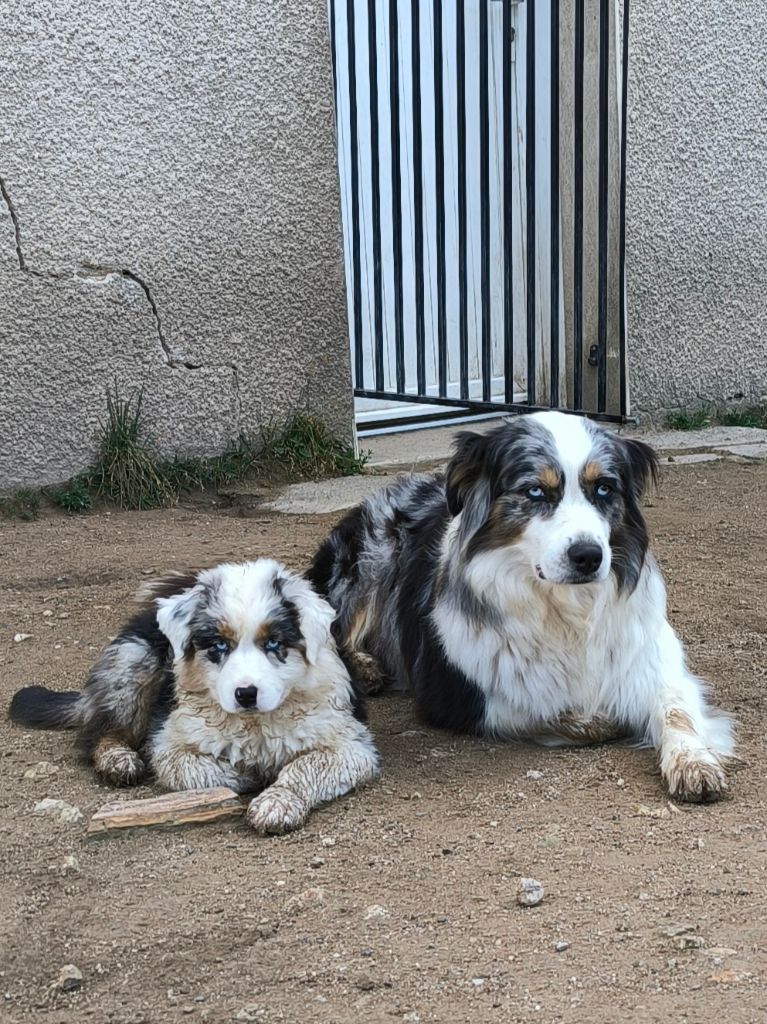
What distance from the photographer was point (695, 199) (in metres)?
8.91

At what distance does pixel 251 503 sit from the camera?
737 cm

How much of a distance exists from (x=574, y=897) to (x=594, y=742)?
1.17m

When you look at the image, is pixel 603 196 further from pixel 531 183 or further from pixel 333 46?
pixel 333 46

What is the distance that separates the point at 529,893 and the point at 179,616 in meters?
1.35

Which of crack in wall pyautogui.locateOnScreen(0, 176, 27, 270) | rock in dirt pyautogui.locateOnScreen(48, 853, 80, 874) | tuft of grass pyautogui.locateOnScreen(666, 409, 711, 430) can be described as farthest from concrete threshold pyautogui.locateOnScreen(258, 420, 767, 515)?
rock in dirt pyautogui.locateOnScreen(48, 853, 80, 874)

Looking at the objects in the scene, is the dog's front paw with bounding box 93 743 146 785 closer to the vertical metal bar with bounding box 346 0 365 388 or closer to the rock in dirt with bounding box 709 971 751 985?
the rock in dirt with bounding box 709 971 751 985

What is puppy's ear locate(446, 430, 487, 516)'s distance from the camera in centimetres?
415

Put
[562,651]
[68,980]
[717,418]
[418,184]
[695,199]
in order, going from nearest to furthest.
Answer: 1. [68,980]
2. [562,651]
3. [418,184]
4. [695,199]
5. [717,418]

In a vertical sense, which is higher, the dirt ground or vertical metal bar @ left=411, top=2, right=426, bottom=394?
vertical metal bar @ left=411, top=2, right=426, bottom=394

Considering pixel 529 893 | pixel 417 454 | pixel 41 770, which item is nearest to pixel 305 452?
pixel 417 454

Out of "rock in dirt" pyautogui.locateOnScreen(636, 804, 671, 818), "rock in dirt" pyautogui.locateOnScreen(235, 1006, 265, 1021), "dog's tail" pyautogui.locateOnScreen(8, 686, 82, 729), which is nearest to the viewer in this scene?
"rock in dirt" pyautogui.locateOnScreen(235, 1006, 265, 1021)

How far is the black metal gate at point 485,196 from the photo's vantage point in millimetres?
8070

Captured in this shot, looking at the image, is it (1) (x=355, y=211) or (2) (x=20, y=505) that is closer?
(2) (x=20, y=505)

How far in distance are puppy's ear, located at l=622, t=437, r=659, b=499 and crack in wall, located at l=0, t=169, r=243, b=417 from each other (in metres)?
3.90
